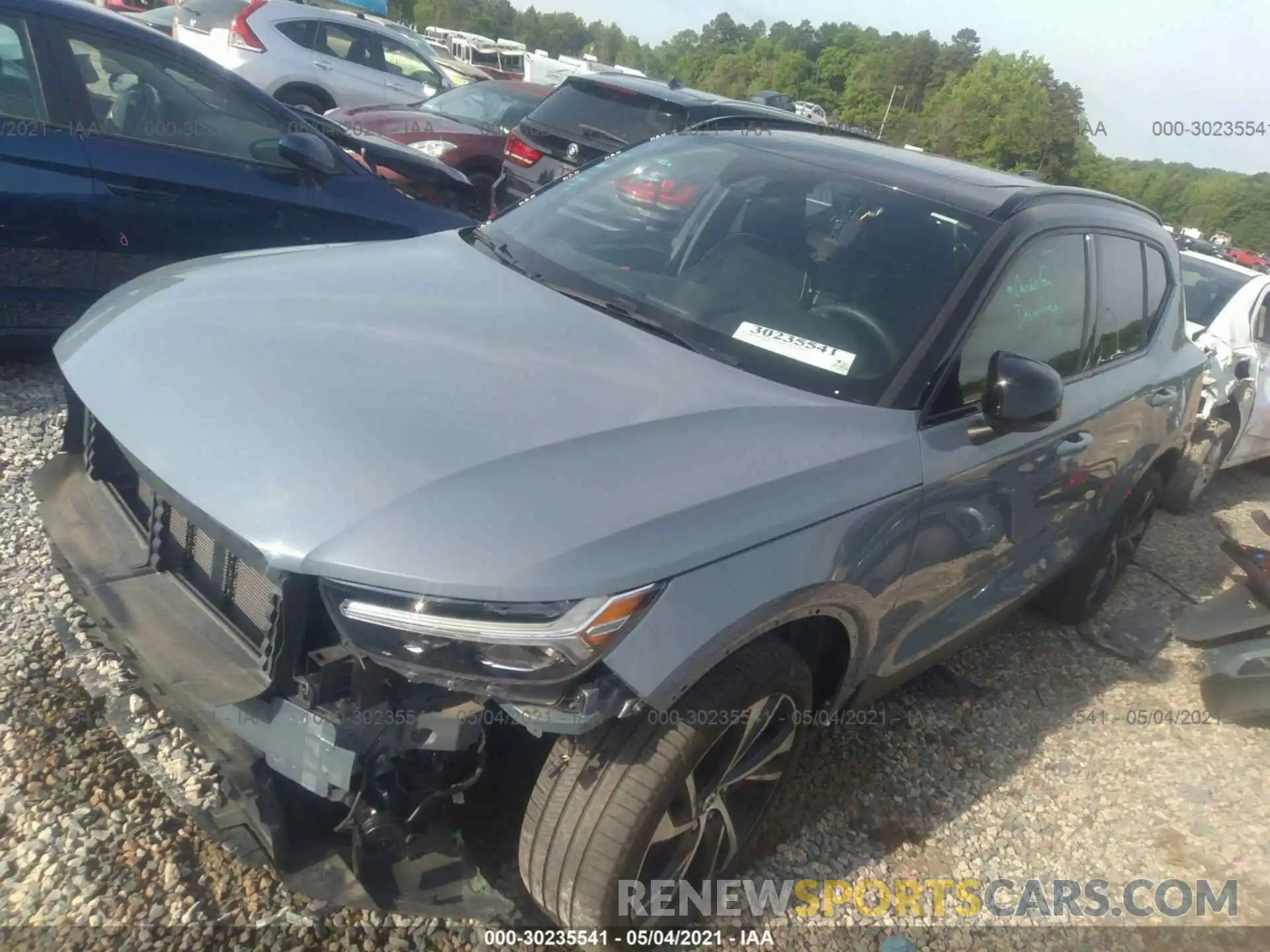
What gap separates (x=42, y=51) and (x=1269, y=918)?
5.65m

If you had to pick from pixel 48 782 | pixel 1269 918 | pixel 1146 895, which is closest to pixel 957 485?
pixel 1146 895

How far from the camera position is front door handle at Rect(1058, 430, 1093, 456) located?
10.7 feet

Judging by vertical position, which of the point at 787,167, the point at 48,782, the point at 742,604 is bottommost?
the point at 48,782

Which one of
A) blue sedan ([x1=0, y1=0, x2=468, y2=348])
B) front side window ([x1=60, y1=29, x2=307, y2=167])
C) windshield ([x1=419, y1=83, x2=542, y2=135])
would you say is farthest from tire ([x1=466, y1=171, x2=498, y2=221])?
front side window ([x1=60, y1=29, x2=307, y2=167])

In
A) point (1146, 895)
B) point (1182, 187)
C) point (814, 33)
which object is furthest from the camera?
point (814, 33)

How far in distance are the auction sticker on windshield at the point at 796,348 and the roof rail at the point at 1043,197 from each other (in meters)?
0.75

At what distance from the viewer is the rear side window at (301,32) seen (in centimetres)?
1184

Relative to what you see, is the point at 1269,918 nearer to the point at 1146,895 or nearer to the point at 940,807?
the point at 1146,895

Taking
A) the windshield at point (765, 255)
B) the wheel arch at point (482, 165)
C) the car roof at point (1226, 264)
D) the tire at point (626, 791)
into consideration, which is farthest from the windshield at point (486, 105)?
the tire at point (626, 791)

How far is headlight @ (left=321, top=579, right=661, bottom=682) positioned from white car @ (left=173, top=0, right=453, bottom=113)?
10.8m

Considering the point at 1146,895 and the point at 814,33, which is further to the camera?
the point at 814,33

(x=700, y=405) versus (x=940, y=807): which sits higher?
(x=700, y=405)

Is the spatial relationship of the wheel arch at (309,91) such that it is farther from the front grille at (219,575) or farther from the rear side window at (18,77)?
the front grille at (219,575)

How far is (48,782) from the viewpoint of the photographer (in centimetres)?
249
